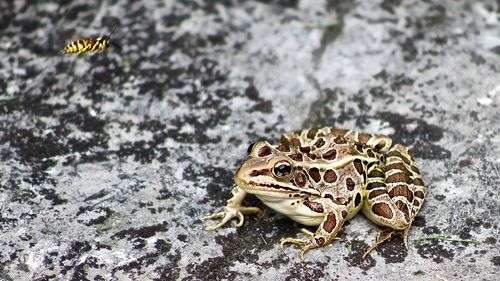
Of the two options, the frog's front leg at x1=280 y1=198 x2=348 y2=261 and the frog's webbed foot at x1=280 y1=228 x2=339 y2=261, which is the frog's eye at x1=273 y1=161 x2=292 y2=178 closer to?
the frog's front leg at x1=280 y1=198 x2=348 y2=261

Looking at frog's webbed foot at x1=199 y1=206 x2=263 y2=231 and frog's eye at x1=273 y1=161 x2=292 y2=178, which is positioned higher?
Answer: frog's eye at x1=273 y1=161 x2=292 y2=178

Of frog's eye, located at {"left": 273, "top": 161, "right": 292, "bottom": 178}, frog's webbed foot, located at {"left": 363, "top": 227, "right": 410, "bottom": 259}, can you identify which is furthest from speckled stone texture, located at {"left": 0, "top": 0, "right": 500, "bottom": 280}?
frog's eye, located at {"left": 273, "top": 161, "right": 292, "bottom": 178}

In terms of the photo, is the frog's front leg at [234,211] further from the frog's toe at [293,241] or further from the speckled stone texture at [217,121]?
the frog's toe at [293,241]

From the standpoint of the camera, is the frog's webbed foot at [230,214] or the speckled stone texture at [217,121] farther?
the frog's webbed foot at [230,214]

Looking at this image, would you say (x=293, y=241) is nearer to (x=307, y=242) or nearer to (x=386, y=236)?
(x=307, y=242)

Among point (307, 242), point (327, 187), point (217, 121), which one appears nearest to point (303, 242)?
point (307, 242)

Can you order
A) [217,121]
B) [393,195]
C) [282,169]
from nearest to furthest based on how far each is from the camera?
[282,169]
[393,195]
[217,121]

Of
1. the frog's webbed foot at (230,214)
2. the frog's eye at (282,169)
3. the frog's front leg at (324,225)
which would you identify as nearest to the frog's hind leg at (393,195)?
the frog's front leg at (324,225)
